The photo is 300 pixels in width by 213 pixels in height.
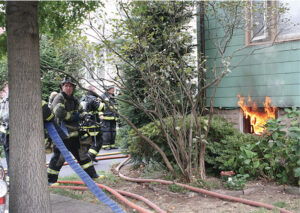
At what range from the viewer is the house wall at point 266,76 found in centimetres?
682

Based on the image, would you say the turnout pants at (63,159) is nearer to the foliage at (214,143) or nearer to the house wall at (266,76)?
the foliage at (214,143)

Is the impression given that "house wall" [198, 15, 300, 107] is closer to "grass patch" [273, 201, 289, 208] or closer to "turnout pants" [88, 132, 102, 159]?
"grass patch" [273, 201, 289, 208]

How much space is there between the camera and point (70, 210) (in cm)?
422

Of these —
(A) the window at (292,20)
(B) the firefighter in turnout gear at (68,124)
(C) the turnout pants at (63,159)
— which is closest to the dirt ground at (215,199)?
(C) the turnout pants at (63,159)

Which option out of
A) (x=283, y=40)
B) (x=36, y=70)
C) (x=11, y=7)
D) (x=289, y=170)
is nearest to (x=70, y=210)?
(x=36, y=70)

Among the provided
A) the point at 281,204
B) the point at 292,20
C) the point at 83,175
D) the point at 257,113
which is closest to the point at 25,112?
the point at 83,175

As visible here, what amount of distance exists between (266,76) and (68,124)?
4.43m

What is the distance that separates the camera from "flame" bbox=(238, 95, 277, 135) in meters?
7.18

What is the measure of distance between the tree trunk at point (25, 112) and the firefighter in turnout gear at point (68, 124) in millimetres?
2411

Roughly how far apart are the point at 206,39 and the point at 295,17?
225cm

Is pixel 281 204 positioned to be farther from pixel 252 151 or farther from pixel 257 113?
pixel 257 113

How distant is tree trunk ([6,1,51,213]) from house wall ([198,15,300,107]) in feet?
13.8

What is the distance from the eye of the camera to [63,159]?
610 cm

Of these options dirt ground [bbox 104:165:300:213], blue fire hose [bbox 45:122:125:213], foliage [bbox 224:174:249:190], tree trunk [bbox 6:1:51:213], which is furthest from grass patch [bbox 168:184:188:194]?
tree trunk [bbox 6:1:51:213]
